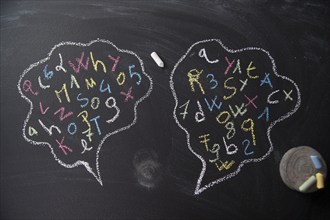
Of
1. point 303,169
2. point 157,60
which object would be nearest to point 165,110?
point 157,60

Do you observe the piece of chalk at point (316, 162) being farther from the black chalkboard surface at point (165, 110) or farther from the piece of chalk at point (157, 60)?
the piece of chalk at point (157, 60)

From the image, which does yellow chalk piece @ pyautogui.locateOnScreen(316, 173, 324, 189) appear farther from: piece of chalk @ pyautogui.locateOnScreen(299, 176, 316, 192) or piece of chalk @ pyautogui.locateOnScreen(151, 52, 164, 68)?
piece of chalk @ pyautogui.locateOnScreen(151, 52, 164, 68)

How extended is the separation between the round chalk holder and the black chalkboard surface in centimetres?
4

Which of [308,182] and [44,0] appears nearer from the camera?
[308,182]

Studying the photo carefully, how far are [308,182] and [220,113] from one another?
15.1 inches

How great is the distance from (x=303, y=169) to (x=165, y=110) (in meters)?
0.53

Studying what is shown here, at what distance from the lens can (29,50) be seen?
1553 mm

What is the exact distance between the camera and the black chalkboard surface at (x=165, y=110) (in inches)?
57.4

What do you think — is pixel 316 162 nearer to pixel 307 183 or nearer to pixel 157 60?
pixel 307 183

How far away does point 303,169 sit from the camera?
55.0 inches

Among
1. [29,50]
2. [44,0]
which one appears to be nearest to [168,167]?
[29,50]

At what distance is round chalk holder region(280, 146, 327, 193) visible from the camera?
1368mm

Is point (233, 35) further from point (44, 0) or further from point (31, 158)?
point (31, 158)

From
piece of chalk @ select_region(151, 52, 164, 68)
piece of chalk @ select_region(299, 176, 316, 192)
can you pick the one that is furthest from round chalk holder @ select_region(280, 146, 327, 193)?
piece of chalk @ select_region(151, 52, 164, 68)
